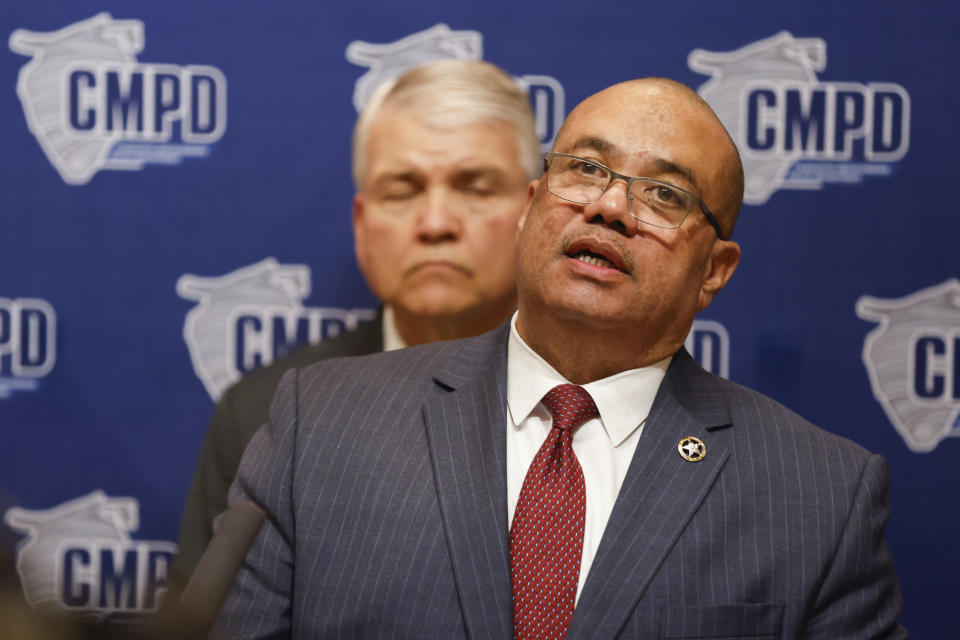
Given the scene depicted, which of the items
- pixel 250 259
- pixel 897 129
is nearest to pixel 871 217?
pixel 897 129

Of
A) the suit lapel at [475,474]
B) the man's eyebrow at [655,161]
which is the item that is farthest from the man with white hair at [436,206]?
the man's eyebrow at [655,161]

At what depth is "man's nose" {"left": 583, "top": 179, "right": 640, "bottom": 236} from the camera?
5.82 ft

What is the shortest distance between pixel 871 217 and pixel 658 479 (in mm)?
1407

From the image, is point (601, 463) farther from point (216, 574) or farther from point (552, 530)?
point (216, 574)

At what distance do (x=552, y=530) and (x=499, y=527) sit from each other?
10 cm

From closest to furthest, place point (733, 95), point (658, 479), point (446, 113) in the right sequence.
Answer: point (658, 479) < point (446, 113) < point (733, 95)

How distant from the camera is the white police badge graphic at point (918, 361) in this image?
2729 millimetres

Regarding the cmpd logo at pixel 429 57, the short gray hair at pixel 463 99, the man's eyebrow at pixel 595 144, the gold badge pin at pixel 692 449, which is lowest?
the gold badge pin at pixel 692 449

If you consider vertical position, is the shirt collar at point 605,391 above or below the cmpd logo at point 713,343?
below

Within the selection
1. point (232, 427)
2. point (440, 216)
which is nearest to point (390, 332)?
point (440, 216)

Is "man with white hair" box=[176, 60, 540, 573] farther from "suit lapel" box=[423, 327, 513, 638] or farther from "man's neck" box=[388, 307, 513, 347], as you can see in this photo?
"suit lapel" box=[423, 327, 513, 638]

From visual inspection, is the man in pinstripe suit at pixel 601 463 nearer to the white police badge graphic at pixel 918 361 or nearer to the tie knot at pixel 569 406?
the tie knot at pixel 569 406

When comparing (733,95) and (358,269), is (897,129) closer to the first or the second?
(733,95)

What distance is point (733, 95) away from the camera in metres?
2.71
